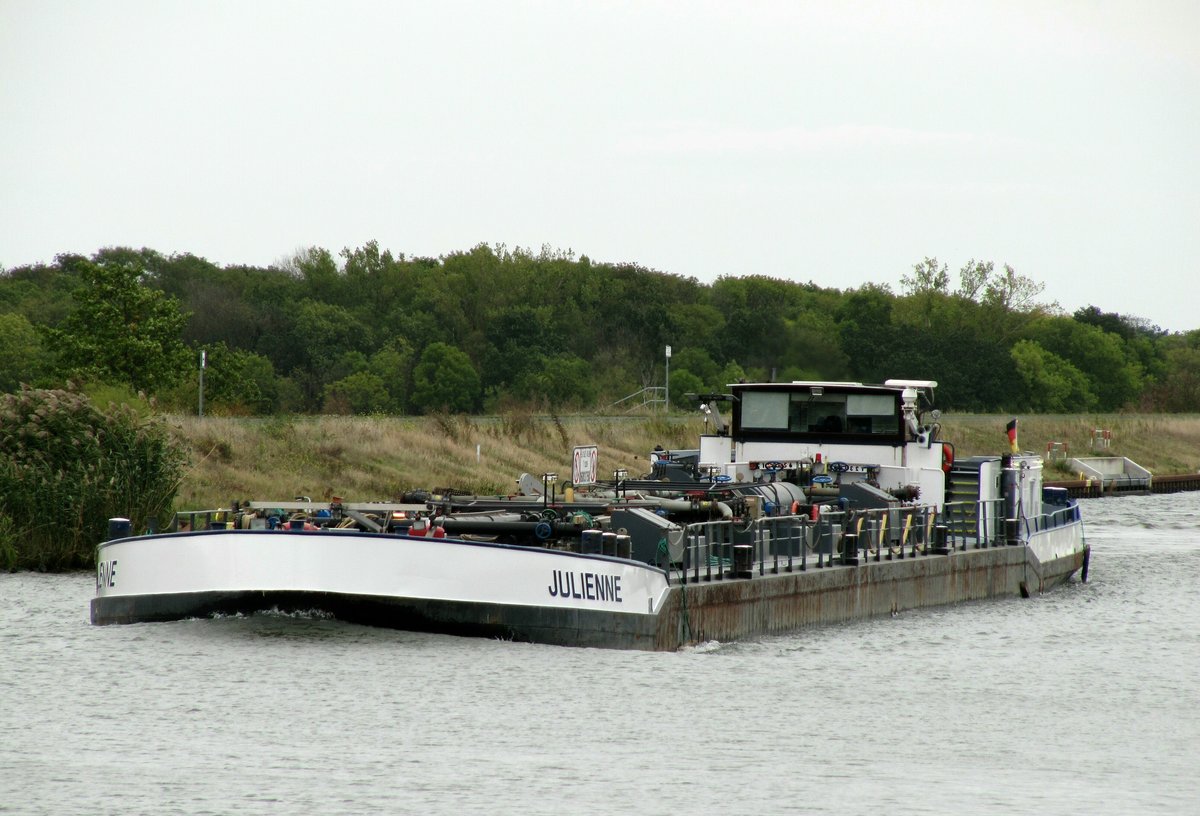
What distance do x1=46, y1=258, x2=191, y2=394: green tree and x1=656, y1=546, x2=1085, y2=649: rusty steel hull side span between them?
2894 centimetres

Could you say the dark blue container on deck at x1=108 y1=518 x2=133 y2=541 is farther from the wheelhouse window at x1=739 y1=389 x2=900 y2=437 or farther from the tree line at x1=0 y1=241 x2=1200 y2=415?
the tree line at x1=0 y1=241 x2=1200 y2=415

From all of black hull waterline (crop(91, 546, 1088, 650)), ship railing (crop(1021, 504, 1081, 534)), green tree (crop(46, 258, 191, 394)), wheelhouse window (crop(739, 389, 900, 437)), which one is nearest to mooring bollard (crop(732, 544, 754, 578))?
black hull waterline (crop(91, 546, 1088, 650))

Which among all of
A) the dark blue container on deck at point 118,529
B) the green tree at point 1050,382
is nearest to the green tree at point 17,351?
the dark blue container on deck at point 118,529

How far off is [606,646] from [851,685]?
2.91 m

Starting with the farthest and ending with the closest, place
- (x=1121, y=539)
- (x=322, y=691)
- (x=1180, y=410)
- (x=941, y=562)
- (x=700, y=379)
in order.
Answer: (x=1180, y=410)
(x=700, y=379)
(x=1121, y=539)
(x=941, y=562)
(x=322, y=691)

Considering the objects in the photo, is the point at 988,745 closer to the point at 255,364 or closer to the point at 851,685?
the point at 851,685

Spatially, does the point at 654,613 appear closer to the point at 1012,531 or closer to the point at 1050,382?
the point at 1012,531

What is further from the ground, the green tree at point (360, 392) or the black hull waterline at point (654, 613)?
the green tree at point (360, 392)

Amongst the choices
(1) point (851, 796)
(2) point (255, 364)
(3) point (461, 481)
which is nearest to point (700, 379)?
(2) point (255, 364)

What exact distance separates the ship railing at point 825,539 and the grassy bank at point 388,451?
1599cm

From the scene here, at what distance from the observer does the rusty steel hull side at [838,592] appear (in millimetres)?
21781

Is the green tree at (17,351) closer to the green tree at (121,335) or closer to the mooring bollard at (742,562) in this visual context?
the green tree at (121,335)

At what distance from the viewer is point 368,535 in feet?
64.2

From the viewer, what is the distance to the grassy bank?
1656 inches
